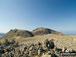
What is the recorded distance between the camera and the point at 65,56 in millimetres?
11742

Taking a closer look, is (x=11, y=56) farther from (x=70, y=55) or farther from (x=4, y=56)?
(x=70, y=55)

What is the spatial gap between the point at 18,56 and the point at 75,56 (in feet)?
27.0

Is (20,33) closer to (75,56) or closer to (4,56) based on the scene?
(4,56)

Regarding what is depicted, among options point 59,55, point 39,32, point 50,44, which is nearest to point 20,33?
point 39,32

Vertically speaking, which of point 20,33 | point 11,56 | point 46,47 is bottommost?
point 11,56

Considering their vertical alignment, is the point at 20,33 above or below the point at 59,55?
above

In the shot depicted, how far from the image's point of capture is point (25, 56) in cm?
1355

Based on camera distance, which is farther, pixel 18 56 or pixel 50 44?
pixel 50 44

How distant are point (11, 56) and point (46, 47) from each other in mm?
5997

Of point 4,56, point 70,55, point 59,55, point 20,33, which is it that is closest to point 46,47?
point 59,55

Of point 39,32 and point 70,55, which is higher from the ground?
point 39,32

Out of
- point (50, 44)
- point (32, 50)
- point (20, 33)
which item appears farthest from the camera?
point (20, 33)

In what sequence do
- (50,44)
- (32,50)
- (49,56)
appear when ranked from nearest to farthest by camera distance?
(49,56) < (32,50) < (50,44)

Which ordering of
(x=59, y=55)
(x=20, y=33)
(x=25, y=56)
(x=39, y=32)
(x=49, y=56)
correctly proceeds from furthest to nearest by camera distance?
1. (x=39, y=32)
2. (x=20, y=33)
3. (x=25, y=56)
4. (x=59, y=55)
5. (x=49, y=56)
